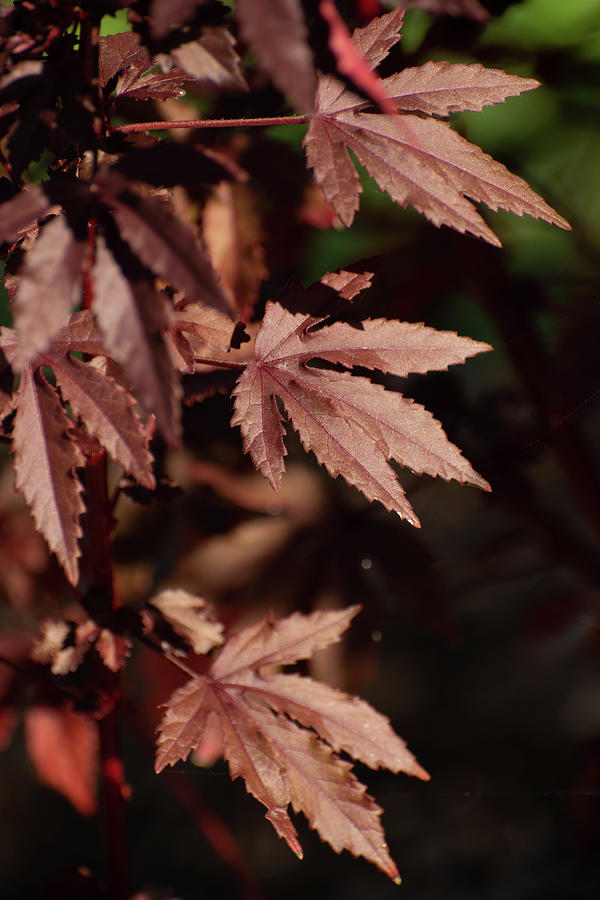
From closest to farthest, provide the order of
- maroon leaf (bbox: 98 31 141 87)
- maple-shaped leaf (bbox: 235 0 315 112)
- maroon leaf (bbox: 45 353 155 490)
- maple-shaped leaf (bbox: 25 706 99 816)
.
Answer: maple-shaped leaf (bbox: 235 0 315 112)
maroon leaf (bbox: 45 353 155 490)
maroon leaf (bbox: 98 31 141 87)
maple-shaped leaf (bbox: 25 706 99 816)

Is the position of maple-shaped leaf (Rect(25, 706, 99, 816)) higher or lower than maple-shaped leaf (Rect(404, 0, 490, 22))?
lower

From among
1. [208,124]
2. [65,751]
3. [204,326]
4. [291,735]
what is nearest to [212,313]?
[204,326]

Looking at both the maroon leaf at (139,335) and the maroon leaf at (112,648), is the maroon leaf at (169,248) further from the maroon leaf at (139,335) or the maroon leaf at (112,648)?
the maroon leaf at (112,648)

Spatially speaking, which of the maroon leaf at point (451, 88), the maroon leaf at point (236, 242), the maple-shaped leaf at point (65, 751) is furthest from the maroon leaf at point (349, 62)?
the maple-shaped leaf at point (65, 751)

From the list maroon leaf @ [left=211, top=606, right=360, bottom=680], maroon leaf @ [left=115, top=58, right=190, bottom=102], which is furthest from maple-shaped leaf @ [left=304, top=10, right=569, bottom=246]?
maroon leaf @ [left=211, top=606, right=360, bottom=680]

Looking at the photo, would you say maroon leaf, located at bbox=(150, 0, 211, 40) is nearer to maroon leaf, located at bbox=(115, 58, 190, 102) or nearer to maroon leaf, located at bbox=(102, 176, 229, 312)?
maroon leaf, located at bbox=(102, 176, 229, 312)

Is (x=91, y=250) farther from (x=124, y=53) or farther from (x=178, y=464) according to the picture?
(x=178, y=464)

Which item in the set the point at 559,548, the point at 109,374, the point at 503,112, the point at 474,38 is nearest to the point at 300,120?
the point at 109,374
